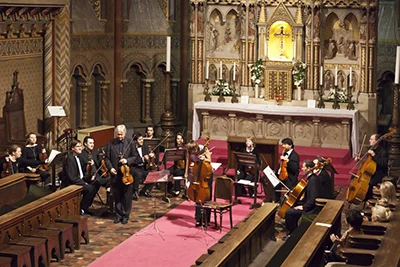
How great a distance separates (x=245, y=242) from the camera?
1145 cm

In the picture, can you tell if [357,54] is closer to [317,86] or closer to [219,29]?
[317,86]

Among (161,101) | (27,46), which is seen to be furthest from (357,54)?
(27,46)

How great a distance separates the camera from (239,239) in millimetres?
11219

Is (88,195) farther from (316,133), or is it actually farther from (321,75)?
(321,75)

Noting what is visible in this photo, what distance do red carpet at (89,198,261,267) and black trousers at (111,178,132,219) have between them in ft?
1.75

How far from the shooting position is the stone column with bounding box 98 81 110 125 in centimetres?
2319

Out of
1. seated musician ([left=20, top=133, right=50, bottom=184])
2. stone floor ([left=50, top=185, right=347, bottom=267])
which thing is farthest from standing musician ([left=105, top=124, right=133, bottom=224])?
seated musician ([left=20, top=133, right=50, bottom=184])

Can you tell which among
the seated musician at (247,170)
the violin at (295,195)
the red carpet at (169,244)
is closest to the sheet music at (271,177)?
the violin at (295,195)

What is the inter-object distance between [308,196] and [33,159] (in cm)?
572

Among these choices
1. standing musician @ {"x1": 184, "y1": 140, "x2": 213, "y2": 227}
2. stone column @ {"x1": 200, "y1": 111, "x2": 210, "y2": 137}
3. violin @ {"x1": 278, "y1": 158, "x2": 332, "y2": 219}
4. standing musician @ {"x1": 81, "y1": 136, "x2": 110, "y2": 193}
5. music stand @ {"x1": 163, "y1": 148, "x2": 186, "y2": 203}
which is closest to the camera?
violin @ {"x1": 278, "y1": 158, "x2": 332, "y2": 219}

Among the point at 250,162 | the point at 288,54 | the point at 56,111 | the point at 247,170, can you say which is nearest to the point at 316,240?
the point at 250,162

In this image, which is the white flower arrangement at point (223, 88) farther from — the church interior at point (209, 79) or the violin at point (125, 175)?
the violin at point (125, 175)

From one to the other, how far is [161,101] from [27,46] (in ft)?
18.6

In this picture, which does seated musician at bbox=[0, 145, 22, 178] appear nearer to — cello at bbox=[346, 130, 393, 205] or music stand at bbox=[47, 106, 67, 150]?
music stand at bbox=[47, 106, 67, 150]
